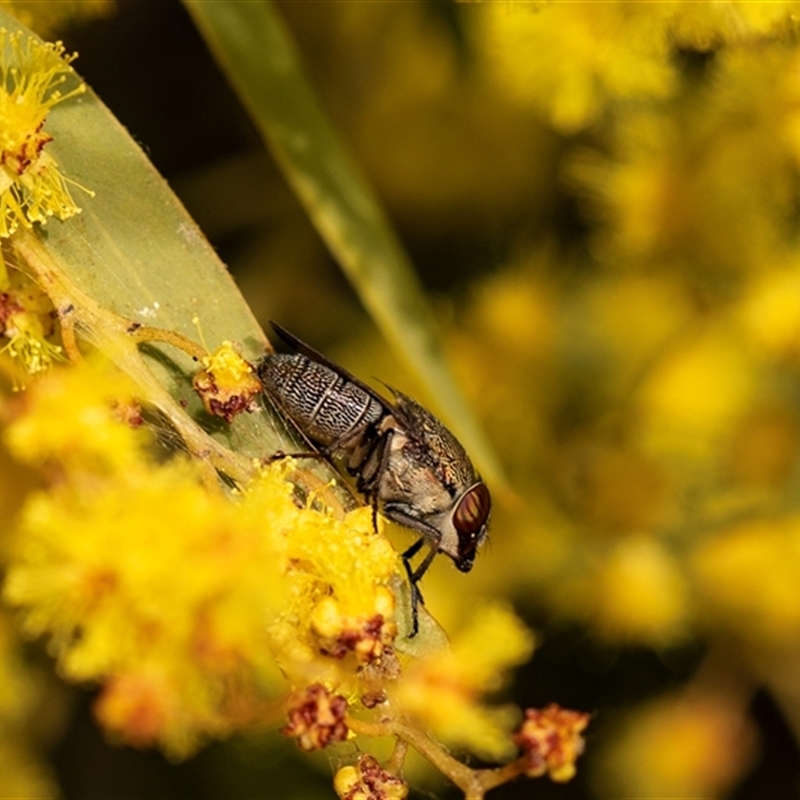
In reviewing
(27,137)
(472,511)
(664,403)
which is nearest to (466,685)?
(472,511)

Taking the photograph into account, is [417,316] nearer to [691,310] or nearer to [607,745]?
[691,310]

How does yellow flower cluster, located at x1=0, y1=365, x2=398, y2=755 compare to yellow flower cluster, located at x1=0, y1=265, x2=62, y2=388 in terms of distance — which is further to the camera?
yellow flower cluster, located at x1=0, y1=265, x2=62, y2=388

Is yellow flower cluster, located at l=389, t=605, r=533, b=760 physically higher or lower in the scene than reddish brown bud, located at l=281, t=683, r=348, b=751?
lower

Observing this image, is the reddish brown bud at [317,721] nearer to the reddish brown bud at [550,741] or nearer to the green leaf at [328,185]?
the reddish brown bud at [550,741]

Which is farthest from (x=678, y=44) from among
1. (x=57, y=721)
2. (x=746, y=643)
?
(x=57, y=721)

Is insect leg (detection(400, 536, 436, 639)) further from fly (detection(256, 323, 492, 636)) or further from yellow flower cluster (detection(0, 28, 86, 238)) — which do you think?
yellow flower cluster (detection(0, 28, 86, 238))

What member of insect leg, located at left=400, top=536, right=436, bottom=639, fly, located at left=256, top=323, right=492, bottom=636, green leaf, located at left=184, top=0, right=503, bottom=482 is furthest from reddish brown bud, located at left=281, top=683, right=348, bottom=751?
green leaf, located at left=184, top=0, right=503, bottom=482
